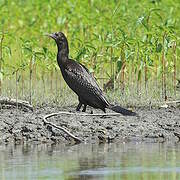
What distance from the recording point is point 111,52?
1433cm

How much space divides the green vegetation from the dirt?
139 cm

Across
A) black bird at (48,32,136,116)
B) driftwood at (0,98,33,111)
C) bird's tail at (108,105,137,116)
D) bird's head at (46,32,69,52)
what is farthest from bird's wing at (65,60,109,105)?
driftwood at (0,98,33,111)

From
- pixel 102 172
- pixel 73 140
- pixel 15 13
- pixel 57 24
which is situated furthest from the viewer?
pixel 15 13

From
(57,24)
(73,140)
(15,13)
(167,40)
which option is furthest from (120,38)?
(15,13)

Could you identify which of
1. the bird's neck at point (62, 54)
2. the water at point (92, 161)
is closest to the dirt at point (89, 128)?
the water at point (92, 161)

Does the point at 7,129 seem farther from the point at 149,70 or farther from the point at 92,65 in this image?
the point at 149,70

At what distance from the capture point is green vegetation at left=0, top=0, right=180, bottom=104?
13602mm

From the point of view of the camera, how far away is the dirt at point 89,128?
11406 mm

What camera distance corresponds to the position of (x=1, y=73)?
13.3 m

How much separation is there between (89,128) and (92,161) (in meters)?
2.08

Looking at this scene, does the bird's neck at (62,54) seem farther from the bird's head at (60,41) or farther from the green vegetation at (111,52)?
the green vegetation at (111,52)

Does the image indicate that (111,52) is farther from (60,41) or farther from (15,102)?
(15,102)

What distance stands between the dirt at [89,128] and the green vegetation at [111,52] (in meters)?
1.39

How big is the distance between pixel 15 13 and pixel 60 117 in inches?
378
